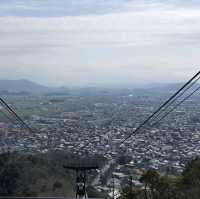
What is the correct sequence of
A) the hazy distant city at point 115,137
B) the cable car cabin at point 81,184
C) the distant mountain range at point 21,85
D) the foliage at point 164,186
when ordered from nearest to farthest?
the cable car cabin at point 81,184, the foliage at point 164,186, the hazy distant city at point 115,137, the distant mountain range at point 21,85

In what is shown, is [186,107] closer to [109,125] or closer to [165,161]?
[109,125]

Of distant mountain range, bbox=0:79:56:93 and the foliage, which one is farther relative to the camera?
distant mountain range, bbox=0:79:56:93

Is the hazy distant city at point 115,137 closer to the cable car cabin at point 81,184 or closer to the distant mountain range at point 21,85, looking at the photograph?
the cable car cabin at point 81,184

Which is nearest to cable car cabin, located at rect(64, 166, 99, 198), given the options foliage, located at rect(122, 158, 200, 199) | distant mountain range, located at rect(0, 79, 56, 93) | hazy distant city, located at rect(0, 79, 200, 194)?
foliage, located at rect(122, 158, 200, 199)

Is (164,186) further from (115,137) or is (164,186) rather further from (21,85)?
(21,85)

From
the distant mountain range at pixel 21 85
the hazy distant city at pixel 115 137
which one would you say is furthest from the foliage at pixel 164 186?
the distant mountain range at pixel 21 85

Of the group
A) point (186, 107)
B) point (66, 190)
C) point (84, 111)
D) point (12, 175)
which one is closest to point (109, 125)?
point (186, 107)

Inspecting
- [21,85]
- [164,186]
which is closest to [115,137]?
[164,186]

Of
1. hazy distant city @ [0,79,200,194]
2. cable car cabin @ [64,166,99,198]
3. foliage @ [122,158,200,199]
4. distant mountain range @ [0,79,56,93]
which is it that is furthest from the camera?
distant mountain range @ [0,79,56,93]

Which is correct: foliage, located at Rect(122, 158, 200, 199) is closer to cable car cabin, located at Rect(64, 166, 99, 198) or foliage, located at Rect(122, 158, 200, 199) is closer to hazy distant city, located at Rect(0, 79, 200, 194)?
cable car cabin, located at Rect(64, 166, 99, 198)

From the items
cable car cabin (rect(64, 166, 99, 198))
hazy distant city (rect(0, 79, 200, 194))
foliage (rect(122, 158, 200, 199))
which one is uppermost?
hazy distant city (rect(0, 79, 200, 194))

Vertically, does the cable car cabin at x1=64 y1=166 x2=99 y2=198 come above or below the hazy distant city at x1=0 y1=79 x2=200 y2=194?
below
